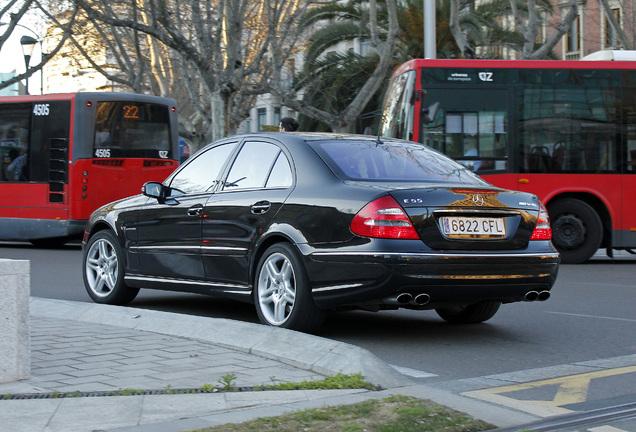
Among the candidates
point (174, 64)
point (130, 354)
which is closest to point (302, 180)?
point (130, 354)

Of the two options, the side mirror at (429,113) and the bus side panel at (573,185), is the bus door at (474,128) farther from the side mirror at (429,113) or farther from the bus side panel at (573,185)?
the bus side panel at (573,185)

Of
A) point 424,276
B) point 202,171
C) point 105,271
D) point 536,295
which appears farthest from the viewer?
point 105,271

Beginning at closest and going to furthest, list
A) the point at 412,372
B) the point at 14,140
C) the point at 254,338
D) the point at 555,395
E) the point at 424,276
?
1. the point at 555,395
2. the point at 412,372
3. the point at 254,338
4. the point at 424,276
5. the point at 14,140

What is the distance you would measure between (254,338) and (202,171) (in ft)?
8.28

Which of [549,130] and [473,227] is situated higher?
[549,130]

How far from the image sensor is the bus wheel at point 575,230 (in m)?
15.4

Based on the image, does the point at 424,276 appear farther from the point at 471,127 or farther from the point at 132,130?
the point at 132,130

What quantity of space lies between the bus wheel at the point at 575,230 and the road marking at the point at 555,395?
31.2ft

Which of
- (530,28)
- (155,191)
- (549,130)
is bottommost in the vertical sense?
(155,191)

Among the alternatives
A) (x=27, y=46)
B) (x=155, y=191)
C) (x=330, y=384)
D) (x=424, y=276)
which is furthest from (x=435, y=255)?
(x=27, y=46)

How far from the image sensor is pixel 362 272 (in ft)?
22.1

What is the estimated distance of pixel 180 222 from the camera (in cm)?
846

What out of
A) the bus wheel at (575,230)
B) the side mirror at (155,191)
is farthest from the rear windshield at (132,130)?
the side mirror at (155,191)

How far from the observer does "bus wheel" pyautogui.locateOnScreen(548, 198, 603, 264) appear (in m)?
15.4
